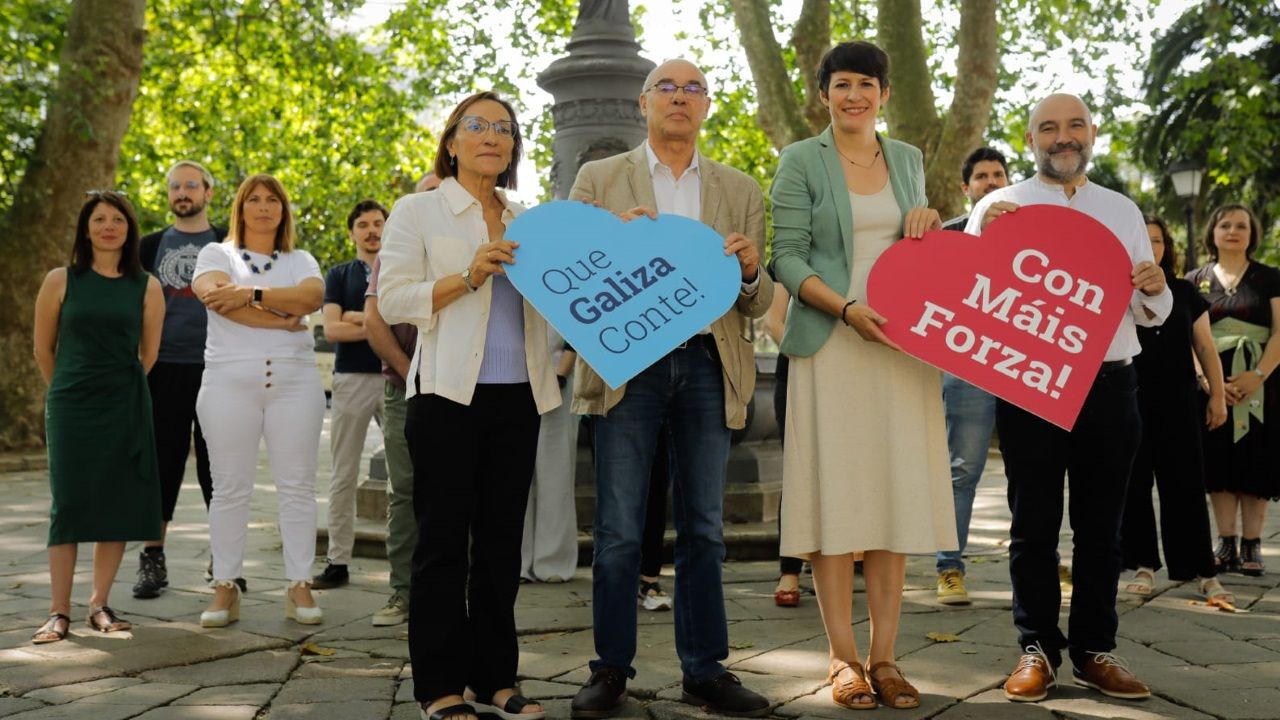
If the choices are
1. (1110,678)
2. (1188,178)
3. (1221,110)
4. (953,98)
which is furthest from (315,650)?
(1221,110)

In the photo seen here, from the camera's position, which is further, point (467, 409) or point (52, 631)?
point (52, 631)

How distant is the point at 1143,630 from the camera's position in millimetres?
5246

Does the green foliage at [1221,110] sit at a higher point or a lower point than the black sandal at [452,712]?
higher

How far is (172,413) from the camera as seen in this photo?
Answer: 255 inches

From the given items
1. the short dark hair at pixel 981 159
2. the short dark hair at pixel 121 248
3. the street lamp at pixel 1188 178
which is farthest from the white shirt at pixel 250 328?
the street lamp at pixel 1188 178

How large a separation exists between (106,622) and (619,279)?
9.72 feet

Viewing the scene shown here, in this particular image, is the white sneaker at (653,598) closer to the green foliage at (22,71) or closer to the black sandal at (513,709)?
the black sandal at (513,709)

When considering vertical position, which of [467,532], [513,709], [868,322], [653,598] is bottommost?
[513,709]

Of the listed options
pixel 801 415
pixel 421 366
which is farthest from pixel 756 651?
→ pixel 421 366

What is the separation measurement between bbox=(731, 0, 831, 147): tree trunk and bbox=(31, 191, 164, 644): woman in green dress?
1035 centimetres

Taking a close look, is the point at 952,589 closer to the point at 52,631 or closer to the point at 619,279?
the point at 619,279

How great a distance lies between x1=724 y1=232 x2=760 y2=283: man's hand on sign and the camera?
3978 millimetres

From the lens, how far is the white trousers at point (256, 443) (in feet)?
18.1

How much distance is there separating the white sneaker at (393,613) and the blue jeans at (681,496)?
5.60 feet
